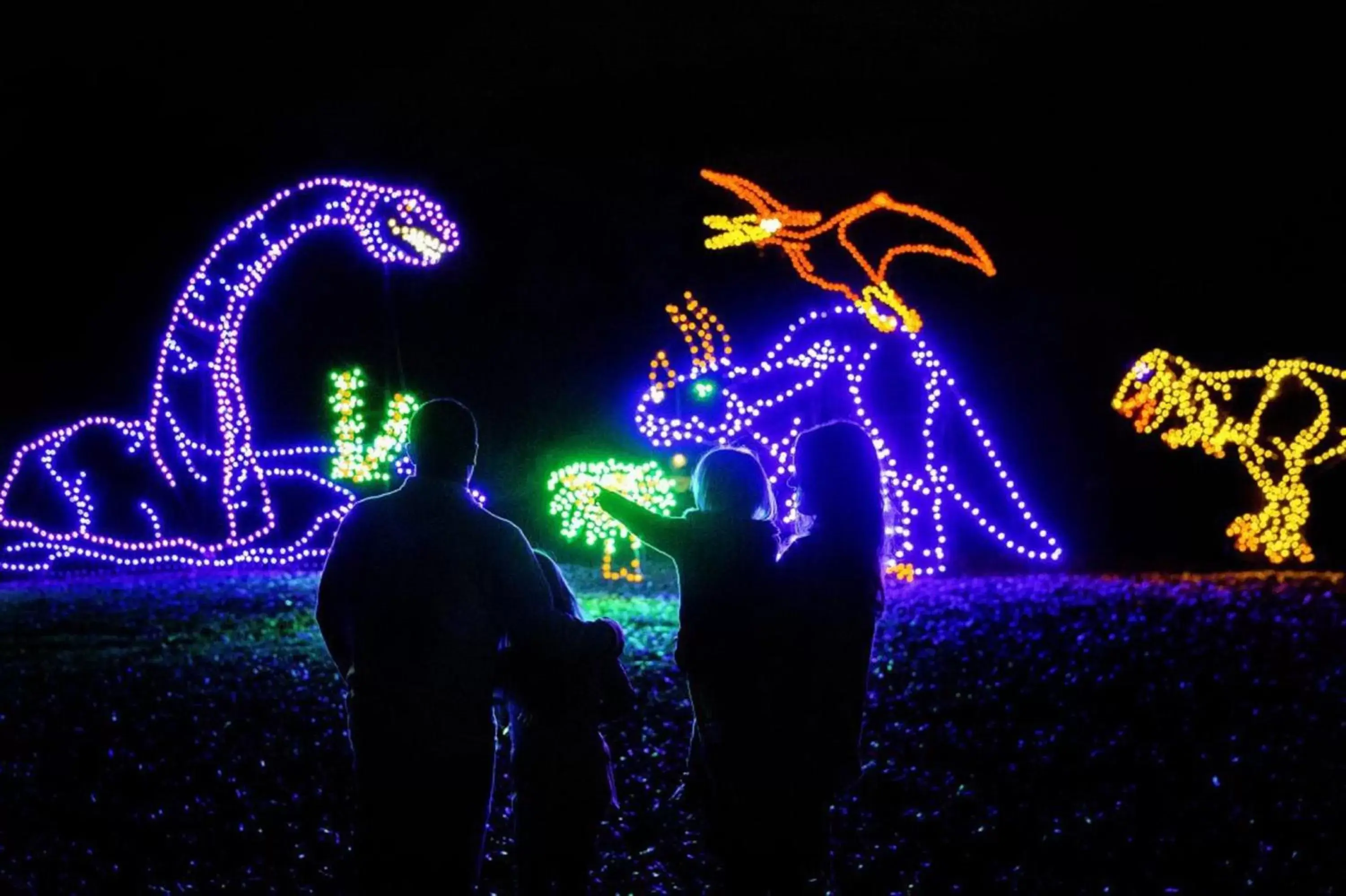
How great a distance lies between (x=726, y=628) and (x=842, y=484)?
1.64 feet

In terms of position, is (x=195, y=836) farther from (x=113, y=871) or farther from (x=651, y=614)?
(x=651, y=614)

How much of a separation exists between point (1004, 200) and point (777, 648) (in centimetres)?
1576

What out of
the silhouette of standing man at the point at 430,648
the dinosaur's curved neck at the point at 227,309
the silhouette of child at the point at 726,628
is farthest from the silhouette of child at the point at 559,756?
the dinosaur's curved neck at the point at 227,309

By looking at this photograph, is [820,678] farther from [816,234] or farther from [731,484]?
[816,234]

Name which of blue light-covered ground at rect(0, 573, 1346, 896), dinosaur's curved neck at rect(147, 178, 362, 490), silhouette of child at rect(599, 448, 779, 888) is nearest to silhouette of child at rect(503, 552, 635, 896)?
silhouette of child at rect(599, 448, 779, 888)

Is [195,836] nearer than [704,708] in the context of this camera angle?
No

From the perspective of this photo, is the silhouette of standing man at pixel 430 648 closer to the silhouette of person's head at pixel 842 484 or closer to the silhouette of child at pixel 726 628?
the silhouette of child at pixel 726 628

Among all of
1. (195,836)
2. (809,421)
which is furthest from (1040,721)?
(809,421)

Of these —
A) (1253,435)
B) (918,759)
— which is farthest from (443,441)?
(1253,435)

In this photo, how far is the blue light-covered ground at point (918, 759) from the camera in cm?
440

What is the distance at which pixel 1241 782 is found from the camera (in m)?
5.29

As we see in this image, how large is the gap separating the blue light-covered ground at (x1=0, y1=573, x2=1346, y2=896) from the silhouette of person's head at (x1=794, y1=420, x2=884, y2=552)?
1.67 meters

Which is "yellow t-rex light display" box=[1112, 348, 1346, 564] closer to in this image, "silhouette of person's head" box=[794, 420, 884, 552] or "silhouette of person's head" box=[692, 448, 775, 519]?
"silhouette of person's head" box=[794, 420, 884, 552]

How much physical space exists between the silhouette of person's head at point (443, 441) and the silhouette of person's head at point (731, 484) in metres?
0.64
